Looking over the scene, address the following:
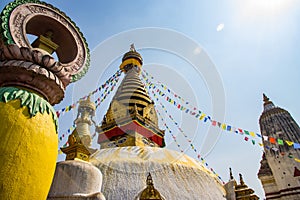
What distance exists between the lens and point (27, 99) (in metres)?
2.49

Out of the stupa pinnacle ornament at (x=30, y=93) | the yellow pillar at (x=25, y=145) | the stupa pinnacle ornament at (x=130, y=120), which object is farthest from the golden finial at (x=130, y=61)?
the yellow pillar at (x=25, y=145)

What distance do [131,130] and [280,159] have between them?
1099cm

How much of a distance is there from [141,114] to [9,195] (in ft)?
60.4

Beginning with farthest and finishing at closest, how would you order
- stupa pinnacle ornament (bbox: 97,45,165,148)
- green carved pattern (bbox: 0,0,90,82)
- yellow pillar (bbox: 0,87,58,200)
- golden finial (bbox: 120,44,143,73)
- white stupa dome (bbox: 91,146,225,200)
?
golden finial (bbox: 120,44,143,73) < stupa pinnacle ornament (bbox: 97,45,165,148) < white stupa dome (bbox: 91,146,225,200) < green carved pattern (bbox: 0,0,90,82) < yellow pillar (bbox: 0,87,58,200)

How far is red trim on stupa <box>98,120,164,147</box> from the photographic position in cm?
1864

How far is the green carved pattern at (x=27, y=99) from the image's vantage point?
237 cm

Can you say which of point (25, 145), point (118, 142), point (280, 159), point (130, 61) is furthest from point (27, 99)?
point (130, 61)

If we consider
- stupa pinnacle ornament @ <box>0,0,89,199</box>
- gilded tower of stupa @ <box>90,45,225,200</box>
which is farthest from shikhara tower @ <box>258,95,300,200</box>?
stupa pinnacle ornament @ <box>0,0,89,199</box>

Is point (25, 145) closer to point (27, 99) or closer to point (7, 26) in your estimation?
point (27, 99)

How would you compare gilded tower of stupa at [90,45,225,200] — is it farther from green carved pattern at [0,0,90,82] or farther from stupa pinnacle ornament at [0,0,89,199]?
stupa pinnacle ornament at [0,0,89,199]

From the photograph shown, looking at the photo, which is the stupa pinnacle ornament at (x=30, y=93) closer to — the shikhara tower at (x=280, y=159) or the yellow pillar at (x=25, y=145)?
the yellow pillar at (x=25, y=145)

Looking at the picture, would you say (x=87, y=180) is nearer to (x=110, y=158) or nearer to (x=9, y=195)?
(x=9, y=195)

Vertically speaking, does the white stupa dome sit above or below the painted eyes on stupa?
below

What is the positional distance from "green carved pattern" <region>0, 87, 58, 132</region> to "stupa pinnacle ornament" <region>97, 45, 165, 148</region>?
14913 millimetres
